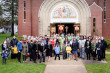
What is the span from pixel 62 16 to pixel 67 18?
87 cm

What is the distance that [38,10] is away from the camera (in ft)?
80.6

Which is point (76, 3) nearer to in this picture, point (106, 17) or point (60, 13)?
point (60, 13)

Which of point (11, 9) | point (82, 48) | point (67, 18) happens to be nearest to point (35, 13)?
point (67, 18)

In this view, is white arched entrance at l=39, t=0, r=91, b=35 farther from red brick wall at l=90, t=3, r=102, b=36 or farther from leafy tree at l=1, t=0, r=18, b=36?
leafy tree at l=1, t=0, r=18, b=36

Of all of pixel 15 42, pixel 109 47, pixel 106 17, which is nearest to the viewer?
pixel 15 42

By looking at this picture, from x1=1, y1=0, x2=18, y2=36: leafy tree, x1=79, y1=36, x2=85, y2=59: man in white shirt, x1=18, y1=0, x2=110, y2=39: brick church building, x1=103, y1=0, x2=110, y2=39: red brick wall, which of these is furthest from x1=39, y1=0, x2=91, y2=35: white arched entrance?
x1=1, y1=0, x2=18, y2=36: leafy tree

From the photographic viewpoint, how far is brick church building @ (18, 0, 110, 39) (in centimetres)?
2375

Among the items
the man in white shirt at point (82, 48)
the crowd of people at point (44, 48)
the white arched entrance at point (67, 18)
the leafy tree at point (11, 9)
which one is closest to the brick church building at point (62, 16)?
the white arched entrance at point (67, 18)

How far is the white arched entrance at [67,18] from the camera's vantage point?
2395 centimetres

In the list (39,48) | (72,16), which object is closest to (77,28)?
(72,16)

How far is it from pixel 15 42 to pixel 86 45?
18.9 ft

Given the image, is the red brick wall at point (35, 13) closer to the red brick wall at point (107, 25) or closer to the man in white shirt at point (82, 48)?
→ the red brick wall at point (107, 25)

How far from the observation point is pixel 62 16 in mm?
24422

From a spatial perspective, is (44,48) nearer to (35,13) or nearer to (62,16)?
(62,16)
